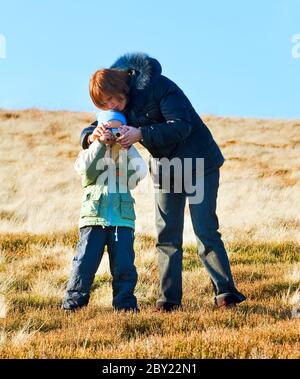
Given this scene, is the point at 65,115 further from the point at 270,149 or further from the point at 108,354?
the point at 108,354

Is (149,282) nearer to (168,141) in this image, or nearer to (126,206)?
(126,206)

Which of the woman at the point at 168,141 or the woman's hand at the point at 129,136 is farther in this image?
the woman at the point at 168,141

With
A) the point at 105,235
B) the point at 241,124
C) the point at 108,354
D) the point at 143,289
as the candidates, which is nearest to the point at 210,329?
the point at 108,354

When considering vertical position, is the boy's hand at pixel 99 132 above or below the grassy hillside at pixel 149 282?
above

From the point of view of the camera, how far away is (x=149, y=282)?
7785mm

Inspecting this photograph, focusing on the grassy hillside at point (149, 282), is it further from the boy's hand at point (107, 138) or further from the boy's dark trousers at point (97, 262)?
the boy's hand at point (107, 138)

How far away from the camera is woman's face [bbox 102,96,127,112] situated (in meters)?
5.86

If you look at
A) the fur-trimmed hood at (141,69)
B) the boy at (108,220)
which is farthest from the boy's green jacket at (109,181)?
the fur-trimmed hood at (141,69)

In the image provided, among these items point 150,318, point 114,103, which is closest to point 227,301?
point 150,318

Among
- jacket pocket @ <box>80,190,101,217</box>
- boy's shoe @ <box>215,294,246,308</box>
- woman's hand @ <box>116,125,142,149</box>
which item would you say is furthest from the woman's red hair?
boy's shoe @ <box>215,294,246,308</box>

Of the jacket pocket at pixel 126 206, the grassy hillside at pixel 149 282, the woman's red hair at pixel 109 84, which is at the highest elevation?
the woman's red hair at pixel 109 84

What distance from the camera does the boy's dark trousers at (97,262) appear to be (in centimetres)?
617

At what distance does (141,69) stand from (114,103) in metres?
0.39

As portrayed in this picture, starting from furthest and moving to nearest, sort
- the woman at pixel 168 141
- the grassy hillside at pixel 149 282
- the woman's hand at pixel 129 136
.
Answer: the woman at pixel 168 141, the woman's hand at pixel 129 136, the grassy hillside at pixel 149 282
